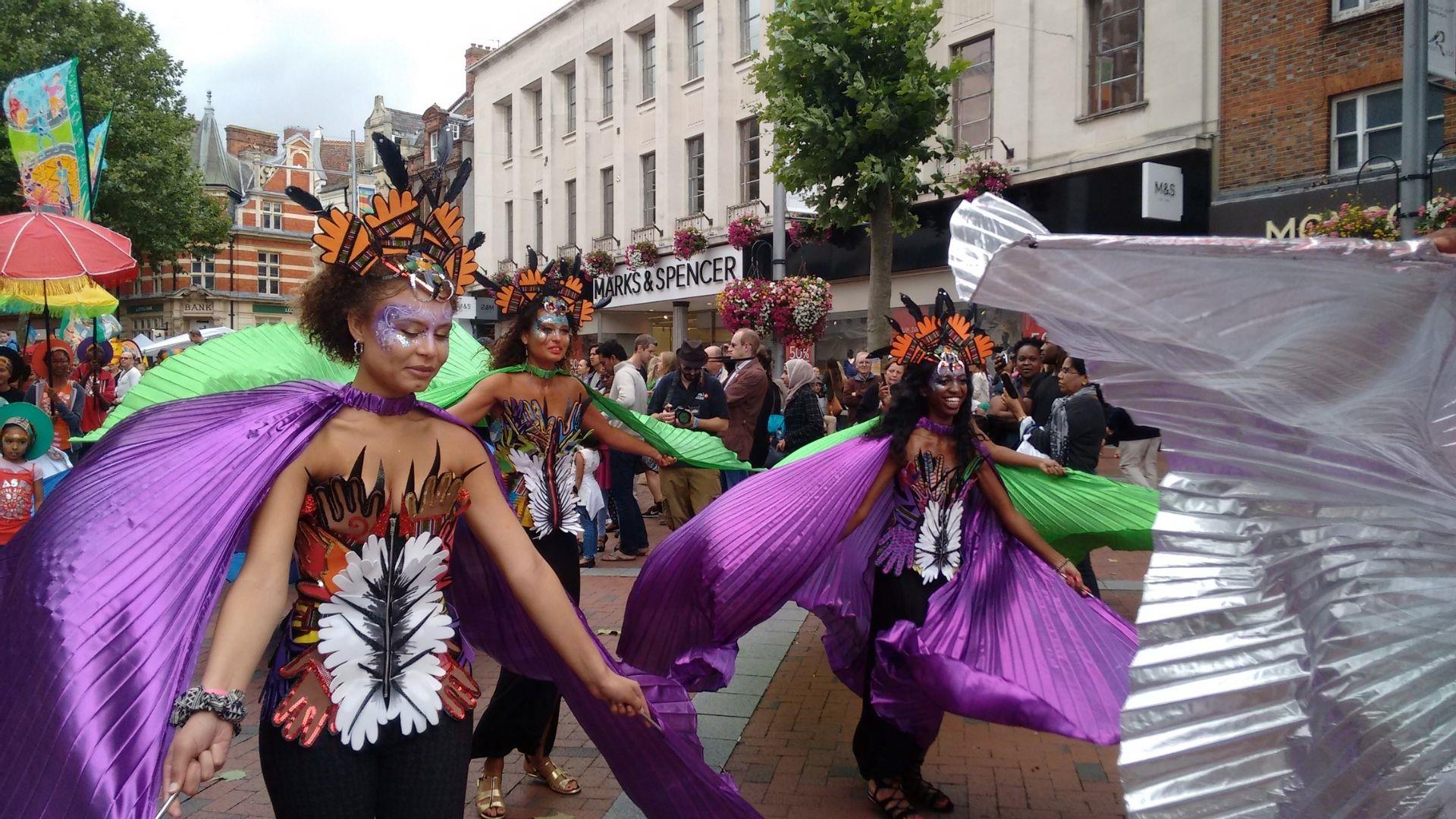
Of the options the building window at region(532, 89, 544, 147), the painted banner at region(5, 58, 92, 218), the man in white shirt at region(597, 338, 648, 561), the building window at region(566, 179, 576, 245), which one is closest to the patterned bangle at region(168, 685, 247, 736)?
the man in white shirt at region(597, 338, 648, 561)

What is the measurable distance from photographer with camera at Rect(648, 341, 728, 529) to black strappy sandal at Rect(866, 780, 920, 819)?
4483mm

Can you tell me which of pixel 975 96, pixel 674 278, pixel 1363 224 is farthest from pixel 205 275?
pixel 1363 224

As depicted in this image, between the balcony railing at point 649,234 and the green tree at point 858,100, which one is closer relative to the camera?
the green tree at point 858,100

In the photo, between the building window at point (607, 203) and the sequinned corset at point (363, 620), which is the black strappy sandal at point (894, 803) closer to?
the sequinned corset at point (363, 620)

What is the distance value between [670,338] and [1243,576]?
26296 mm

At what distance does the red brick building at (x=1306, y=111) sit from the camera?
1238 cm

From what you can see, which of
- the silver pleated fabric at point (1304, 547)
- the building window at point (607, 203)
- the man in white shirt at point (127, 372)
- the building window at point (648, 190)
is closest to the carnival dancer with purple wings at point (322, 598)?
the silver pleated fabric at point (1304, 547)

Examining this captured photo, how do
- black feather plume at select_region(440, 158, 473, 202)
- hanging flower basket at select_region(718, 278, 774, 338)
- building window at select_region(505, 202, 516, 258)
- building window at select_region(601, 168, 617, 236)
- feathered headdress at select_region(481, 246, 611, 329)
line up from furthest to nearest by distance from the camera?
1. building window at select_region(505, 202, 516, 258)
2. building window at select_region(601, 168, 617, 236)
3. hanging flower basket at select_region(718, 278, 774, 338)
4. feathered headdress at select_region(481, 246, 611, 329)
5. black feather plume at select_region(440, 158, 473, 202)

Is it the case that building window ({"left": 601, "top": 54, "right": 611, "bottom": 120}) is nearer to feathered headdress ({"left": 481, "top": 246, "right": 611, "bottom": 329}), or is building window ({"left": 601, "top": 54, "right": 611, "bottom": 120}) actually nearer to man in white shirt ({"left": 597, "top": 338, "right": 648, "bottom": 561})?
man in white shirt ({"left": 597, "top": 338, "right": 648, "bottom": 561})

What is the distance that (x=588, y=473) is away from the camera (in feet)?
26.7

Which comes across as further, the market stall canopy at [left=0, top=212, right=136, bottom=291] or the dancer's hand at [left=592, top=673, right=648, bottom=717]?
the market stall canopy at [left=0, top=212, right=136, bottom=291]

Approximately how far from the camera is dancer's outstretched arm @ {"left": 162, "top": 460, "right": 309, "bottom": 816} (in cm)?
183

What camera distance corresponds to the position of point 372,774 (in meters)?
2.30

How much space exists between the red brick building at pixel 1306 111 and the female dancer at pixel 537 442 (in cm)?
1052
